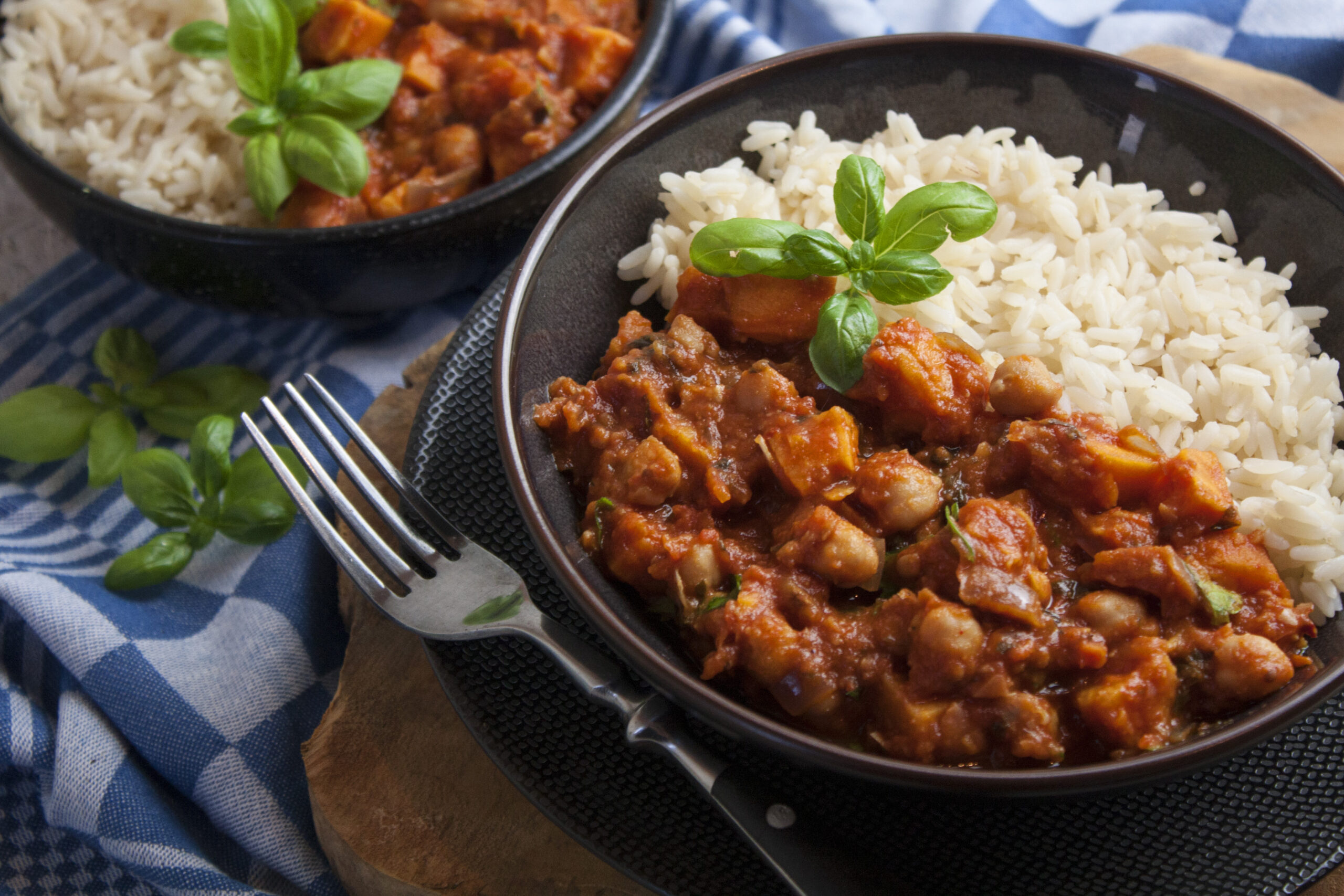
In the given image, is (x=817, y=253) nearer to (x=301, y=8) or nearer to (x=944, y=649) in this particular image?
(x=944, y=649)

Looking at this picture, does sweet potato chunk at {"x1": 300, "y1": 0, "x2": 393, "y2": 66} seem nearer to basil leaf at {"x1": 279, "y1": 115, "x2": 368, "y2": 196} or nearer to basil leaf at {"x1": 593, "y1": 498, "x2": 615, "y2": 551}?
basil leaf at {"x1": 279, "y1": 115, "x2": 368, "y2": 196}

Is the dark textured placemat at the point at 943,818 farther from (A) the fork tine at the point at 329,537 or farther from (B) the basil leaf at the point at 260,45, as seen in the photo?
(B) the basil leaf at the point at 260,45

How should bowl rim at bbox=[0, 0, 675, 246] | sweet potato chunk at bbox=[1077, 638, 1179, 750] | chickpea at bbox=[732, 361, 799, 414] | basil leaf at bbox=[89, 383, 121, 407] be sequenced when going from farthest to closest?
basil leaf at bbox=[89, 383, 121, 407], bowl rim at bbox=[0, 0, 675, 246], chickpea at bbox=[732, 361, 799, 414], sweet potato chunk at bbox=[1077, 638, 1179, 750]

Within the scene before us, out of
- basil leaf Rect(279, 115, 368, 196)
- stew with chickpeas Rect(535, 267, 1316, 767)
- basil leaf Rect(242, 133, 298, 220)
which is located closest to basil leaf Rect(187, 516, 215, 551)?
basil leaf Rect(242, 133, 298, 220)

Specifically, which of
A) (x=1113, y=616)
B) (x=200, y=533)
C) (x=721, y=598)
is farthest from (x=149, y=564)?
(x=1113, y=616)

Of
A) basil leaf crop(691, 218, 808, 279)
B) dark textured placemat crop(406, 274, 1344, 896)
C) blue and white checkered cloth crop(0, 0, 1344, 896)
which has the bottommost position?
blue and white checkered cloth crop(0, 0, 1344, 896)

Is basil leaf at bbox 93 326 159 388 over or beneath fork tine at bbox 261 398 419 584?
beneath

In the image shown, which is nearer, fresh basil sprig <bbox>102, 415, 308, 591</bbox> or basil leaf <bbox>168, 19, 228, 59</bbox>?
fresh basil sprig <bbox>102, 415, 308, 591</bbox>

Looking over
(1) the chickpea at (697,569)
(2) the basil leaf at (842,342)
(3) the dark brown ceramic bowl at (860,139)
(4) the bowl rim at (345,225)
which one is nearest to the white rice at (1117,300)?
(3) the dark brown ceramic bowl at (860,139)

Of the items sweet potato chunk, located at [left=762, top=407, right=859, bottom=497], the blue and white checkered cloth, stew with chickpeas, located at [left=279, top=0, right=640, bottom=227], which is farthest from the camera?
stew with chickpeas, located at [left=279, top=0, right=640, bottom=227]
